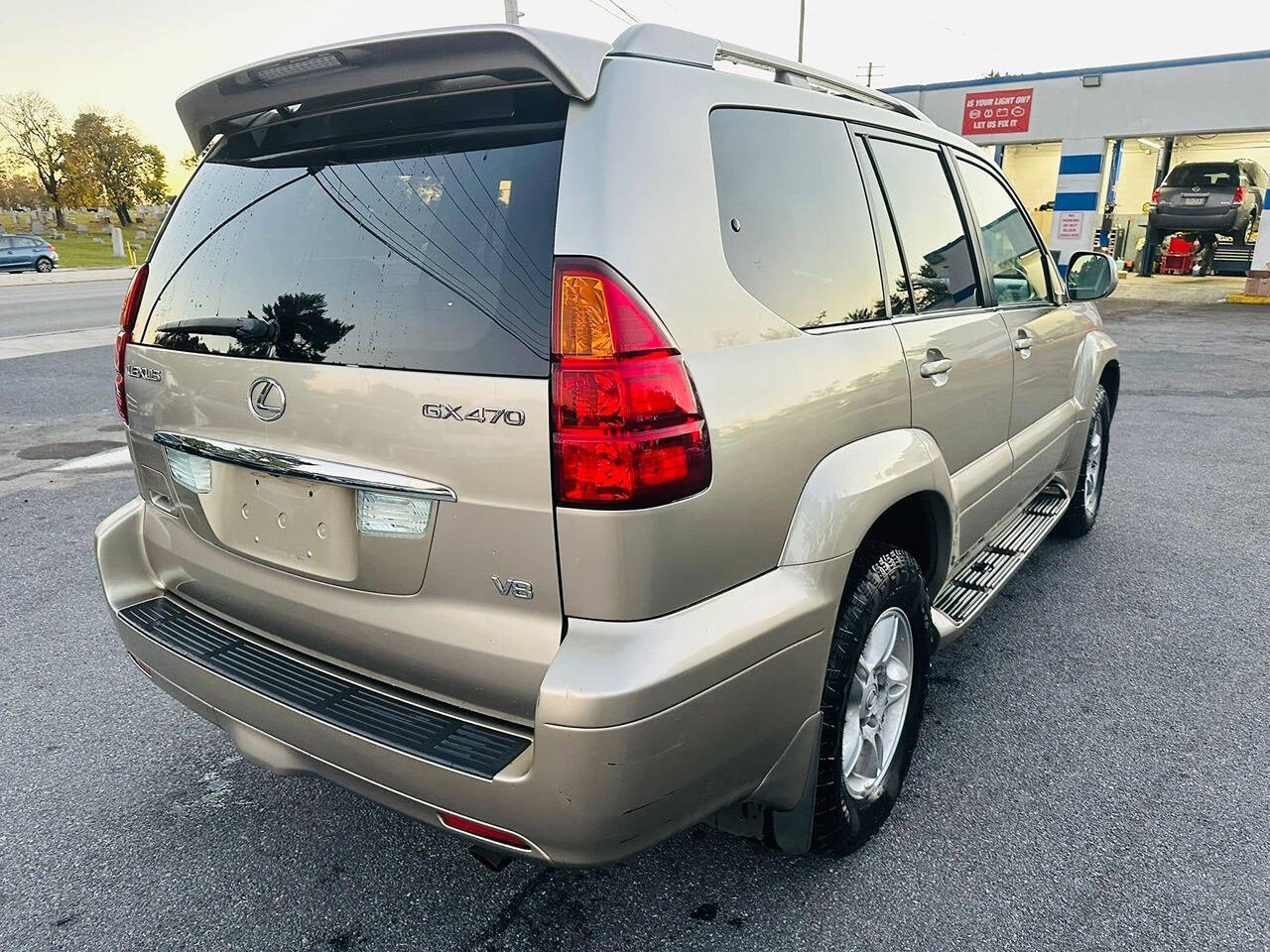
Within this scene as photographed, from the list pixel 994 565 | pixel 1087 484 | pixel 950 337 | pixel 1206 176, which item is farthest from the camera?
pixel 1206 176

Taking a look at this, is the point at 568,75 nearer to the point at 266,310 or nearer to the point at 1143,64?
the point at 266,310

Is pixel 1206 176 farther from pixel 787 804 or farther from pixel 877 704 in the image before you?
pixel 787 804

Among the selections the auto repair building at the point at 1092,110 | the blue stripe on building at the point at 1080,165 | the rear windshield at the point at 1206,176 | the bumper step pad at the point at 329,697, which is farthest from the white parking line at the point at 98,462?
the rear windshield at the point at 1206,176

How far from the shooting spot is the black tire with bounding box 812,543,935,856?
2.17m

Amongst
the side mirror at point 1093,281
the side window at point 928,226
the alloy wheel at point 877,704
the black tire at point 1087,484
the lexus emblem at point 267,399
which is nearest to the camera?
the lexus emblem at point 267,399

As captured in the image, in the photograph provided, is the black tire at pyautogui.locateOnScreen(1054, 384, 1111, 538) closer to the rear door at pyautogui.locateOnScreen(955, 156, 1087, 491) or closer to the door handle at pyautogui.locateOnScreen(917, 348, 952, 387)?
the rear door at pyautogui.locateOnScreen(955, 156, 1087, 491)

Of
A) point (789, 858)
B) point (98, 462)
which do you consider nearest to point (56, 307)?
point (98, 462)

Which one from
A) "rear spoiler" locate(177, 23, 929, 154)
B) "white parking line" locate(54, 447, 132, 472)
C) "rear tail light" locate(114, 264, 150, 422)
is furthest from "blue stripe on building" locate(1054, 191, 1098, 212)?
"rear tail light" locate(114, 264, 150, 422)

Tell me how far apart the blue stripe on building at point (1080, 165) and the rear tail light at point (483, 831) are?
22690mm

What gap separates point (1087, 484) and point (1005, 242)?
6.00ft

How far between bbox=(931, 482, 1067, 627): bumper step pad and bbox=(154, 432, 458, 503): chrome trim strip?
189 centimetres

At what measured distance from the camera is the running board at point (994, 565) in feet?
9.66

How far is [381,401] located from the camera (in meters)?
1.81

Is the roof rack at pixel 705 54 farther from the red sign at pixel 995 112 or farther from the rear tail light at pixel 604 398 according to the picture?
the red sign at pixel 995 112
